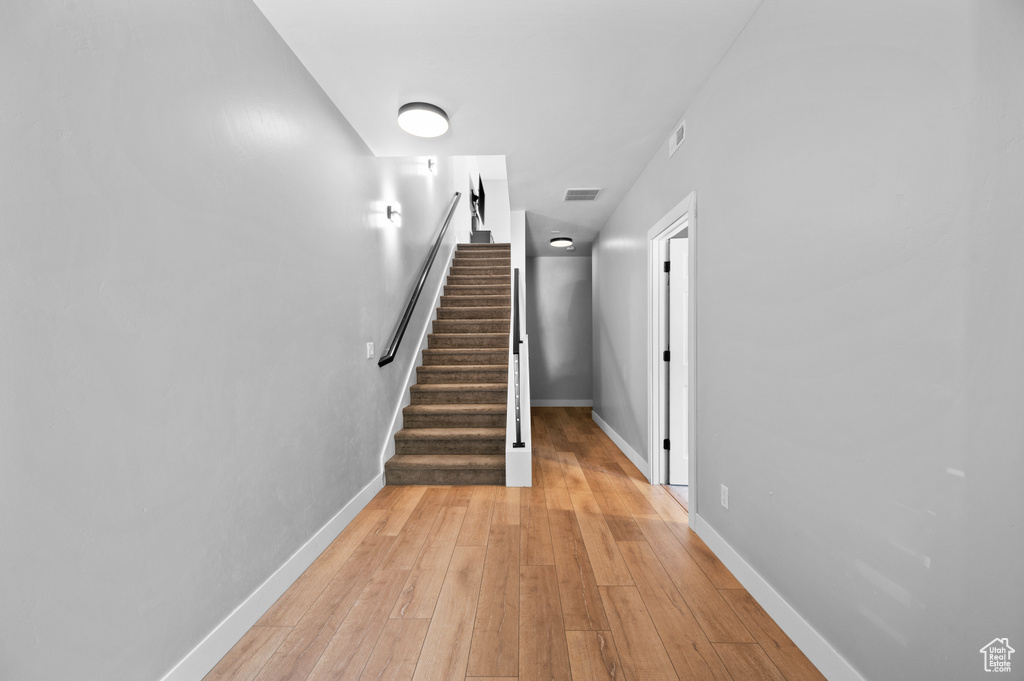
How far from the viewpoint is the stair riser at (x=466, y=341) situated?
15.8 ft

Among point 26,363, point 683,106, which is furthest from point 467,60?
point 26,363

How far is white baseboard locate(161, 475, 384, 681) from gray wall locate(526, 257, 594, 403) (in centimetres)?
484

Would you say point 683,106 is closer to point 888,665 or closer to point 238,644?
point 888,665

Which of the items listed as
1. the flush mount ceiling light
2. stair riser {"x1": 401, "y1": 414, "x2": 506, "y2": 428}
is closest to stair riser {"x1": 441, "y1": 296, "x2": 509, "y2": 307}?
stair riser {"x1": 401, "y1": 414, "x2": 506, "y2": 428}

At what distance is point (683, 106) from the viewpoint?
2.60m

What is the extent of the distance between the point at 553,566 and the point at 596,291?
4.32 metres

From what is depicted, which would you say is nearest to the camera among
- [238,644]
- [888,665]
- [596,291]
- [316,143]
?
[888,665]

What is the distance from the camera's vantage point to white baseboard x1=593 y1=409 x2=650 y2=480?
12.0 ft

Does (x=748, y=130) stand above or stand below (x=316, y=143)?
below

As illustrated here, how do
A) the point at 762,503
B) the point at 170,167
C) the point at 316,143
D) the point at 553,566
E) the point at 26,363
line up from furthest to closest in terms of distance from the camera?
the point at 316,143 → the point at 553,566 → the point at 762,503 → the point at 170,167 → the point at 26,363

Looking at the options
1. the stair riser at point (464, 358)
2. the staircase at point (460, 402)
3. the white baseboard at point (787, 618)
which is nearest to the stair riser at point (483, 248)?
the staircase at point (460, 402)

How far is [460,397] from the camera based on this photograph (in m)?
4.09

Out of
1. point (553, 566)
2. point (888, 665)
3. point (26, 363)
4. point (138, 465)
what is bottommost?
point (553, 566)

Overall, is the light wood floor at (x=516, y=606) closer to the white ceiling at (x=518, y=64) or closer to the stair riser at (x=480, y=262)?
the white ceiling at (x=518, y=64)
